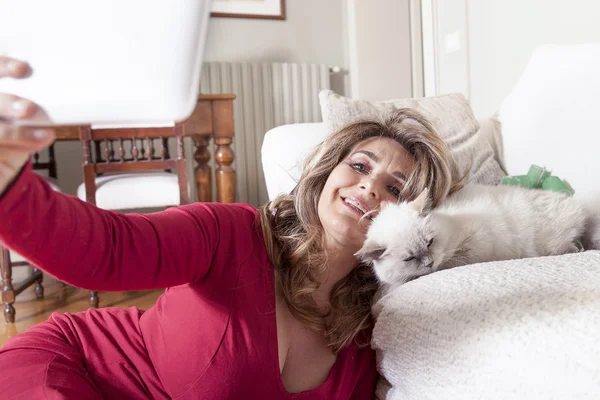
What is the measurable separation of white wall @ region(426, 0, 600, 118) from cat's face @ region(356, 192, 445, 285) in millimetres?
1591

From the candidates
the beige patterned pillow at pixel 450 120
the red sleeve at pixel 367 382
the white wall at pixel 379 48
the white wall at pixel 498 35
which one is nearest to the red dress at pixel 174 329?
the red sleeve at pixel 367 382

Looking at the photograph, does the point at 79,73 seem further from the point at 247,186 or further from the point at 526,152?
the point at 247,186

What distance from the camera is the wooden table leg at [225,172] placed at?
2303 mm

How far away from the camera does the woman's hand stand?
0.33 meters

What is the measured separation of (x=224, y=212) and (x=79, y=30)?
70 centimetres

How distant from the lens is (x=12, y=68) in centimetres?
33

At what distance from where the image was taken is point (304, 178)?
3.82 ft

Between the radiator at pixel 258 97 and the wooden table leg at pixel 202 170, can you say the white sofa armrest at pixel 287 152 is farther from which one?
the radiator at pixel 258 97

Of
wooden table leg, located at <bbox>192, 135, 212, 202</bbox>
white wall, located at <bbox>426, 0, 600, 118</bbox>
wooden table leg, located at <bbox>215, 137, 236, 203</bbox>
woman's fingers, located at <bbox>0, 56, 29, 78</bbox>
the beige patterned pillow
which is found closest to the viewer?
woman's fingers, located at <bbox>0, 56, 29, 78</bbox>

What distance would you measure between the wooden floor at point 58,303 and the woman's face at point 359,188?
172cm

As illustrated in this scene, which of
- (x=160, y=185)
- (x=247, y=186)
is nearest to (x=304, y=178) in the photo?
(x=160, y=185)

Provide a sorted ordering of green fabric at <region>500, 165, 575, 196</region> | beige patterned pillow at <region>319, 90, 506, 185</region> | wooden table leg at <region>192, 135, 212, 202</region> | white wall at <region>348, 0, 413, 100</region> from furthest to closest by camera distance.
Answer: white wall at <region>348, 0, 413, 100</region>
wooden table leg at <region>192, 135, 212, 202</region>
beige patterned pillow at <region>319, 90, 506, 185</region>
green fabric at <region>500, 165, 575, 196</region>

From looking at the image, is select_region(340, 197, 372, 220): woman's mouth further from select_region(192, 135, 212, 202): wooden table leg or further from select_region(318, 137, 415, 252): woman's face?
select_region(192, 135, 212, 202): wooden table leg

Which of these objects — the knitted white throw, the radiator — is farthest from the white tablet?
the radiator
